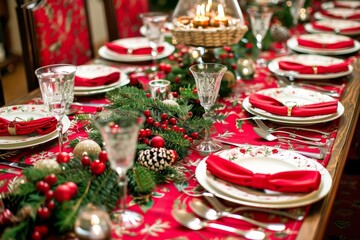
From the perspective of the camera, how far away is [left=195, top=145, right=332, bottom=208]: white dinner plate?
920mm

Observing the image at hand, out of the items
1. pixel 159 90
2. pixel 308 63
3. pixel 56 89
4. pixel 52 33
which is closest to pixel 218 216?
pixel 56 89

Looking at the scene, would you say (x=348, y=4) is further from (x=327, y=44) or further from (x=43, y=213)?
(x=43, y=213)

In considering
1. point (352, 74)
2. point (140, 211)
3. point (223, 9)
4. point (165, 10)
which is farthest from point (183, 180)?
point (165, 10)

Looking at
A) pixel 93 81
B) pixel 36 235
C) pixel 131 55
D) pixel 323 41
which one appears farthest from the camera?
pixel 323 41

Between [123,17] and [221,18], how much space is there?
935 mm

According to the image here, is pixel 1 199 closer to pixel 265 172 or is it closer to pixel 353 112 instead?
pixel 265 172

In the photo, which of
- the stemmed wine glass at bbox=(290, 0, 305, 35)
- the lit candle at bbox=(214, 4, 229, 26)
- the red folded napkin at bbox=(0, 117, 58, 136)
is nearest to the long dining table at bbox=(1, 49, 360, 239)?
the red folded napkin at bbox=(0, 117, 58, 136)

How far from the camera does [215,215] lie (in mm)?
909

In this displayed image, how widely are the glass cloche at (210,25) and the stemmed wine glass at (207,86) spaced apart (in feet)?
1.48

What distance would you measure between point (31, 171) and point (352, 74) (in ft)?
4.17

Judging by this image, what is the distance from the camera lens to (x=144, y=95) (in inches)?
51.8

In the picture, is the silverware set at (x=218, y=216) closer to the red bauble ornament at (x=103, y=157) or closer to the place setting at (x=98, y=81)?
the red bauble ornament at (x=103, y=157)

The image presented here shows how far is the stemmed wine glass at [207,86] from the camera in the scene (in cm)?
116

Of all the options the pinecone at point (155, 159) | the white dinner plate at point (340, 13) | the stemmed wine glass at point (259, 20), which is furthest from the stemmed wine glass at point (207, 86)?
the white dinner plate at point (340, 13)
